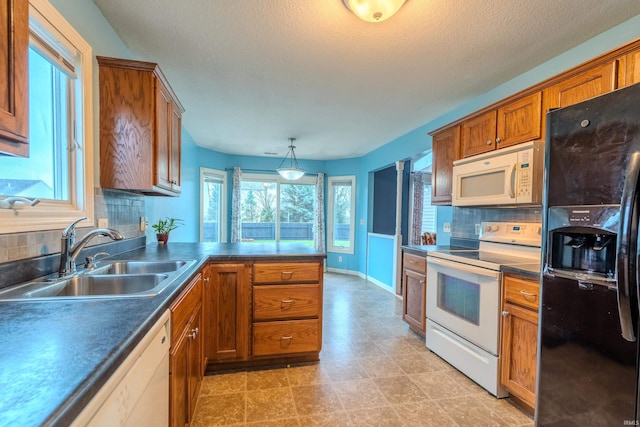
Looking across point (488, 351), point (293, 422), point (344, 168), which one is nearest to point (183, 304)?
point (293, 422)

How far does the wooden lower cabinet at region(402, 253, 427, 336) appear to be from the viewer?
280cm

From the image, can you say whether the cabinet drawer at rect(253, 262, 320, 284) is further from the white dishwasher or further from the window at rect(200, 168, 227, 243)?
the window at rect(200, 168, 227, 243)

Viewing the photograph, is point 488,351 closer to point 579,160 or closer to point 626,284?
point 626,284

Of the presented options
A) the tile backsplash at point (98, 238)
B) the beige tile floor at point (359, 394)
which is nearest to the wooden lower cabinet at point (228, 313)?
the beige tile floor at point (359, 394)

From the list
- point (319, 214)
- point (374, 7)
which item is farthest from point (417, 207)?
point (374, 7)

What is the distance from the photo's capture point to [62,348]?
2.29 ft

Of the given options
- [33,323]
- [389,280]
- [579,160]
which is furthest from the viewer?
[389,280]

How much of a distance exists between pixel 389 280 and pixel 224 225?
3.23 m

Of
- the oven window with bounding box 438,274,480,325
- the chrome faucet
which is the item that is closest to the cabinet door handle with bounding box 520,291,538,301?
the oven window with bounding box 438,274,480,325

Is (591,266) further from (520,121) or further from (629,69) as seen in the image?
(520,121)

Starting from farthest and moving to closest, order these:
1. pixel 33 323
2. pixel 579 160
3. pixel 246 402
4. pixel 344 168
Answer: pixel 344 168 → pixel 246 402 → pixel 579 160 → pixel 33 323

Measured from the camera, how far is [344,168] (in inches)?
239

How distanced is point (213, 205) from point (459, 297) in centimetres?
456

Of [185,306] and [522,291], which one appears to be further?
[522,291]
